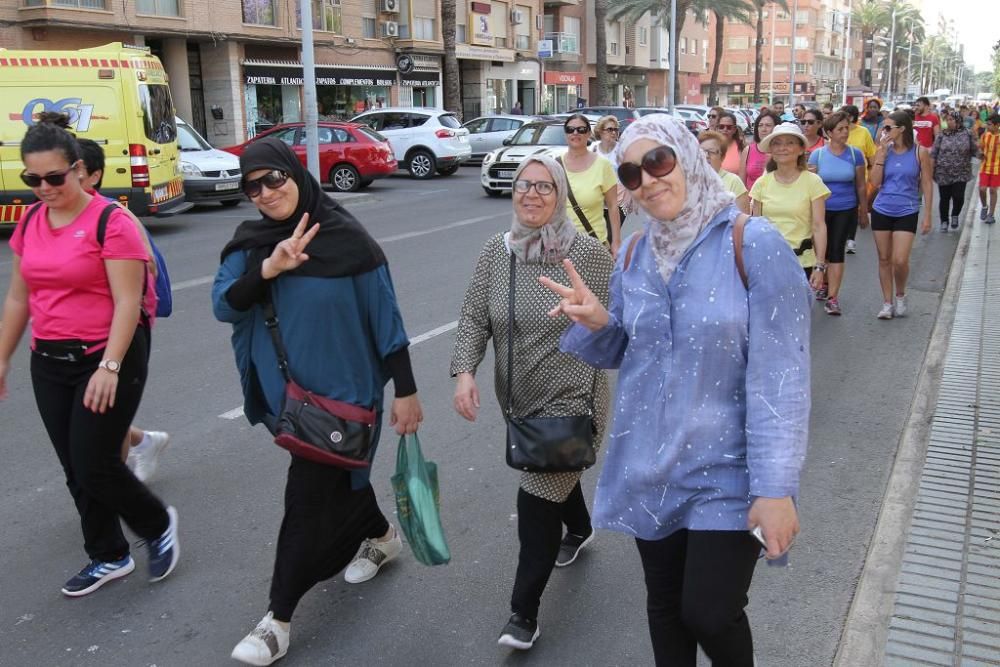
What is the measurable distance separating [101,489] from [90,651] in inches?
22.2

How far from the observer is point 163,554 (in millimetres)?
3682

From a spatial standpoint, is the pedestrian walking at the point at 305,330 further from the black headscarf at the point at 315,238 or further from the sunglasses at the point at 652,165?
the sunglasses at the point at 652,165

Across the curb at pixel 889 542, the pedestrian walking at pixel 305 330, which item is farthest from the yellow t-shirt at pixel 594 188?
the pedestrian walking at pixel 305 330

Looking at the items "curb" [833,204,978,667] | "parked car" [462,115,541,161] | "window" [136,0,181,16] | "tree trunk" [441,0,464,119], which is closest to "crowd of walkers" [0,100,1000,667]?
"curb" [833,204,978,667]

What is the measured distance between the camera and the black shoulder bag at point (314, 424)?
2.99 m

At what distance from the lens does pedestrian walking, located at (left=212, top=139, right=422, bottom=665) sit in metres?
2.96

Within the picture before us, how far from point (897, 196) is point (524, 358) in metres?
5.80

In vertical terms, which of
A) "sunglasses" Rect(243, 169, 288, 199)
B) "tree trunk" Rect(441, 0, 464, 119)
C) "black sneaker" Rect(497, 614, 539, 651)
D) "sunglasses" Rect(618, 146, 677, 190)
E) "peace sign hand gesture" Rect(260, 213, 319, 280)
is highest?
"tree trunk" Rect(441, 0, 464, 119)

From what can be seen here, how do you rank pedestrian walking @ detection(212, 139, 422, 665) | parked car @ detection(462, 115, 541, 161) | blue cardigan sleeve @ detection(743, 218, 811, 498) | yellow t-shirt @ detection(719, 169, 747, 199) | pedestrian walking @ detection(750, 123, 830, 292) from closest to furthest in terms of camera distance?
blue cardigan sleeve @ detection(743, 218, 811, 498)
pedestrian walking @ detection(212, 139, 422, 665)
yellow t-shirt @ detection(719, 169, 747, 199)
pedestrian walking @ detection(750, 123, 830, 292)
parked car @ detection(462, 115, 541, 161)

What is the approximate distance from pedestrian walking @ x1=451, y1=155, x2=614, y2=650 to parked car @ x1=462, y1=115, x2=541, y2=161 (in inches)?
967

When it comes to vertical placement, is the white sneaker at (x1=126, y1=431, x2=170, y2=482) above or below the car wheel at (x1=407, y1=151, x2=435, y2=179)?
below

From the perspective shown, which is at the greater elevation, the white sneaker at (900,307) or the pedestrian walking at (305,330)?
the pedestrian walking at (305,330)

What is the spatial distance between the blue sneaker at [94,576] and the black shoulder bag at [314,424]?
116 centimetres

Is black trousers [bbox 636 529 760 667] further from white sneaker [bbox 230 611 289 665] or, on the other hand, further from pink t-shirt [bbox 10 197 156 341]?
pink t-shirt [bbox 10 197 156 341]
